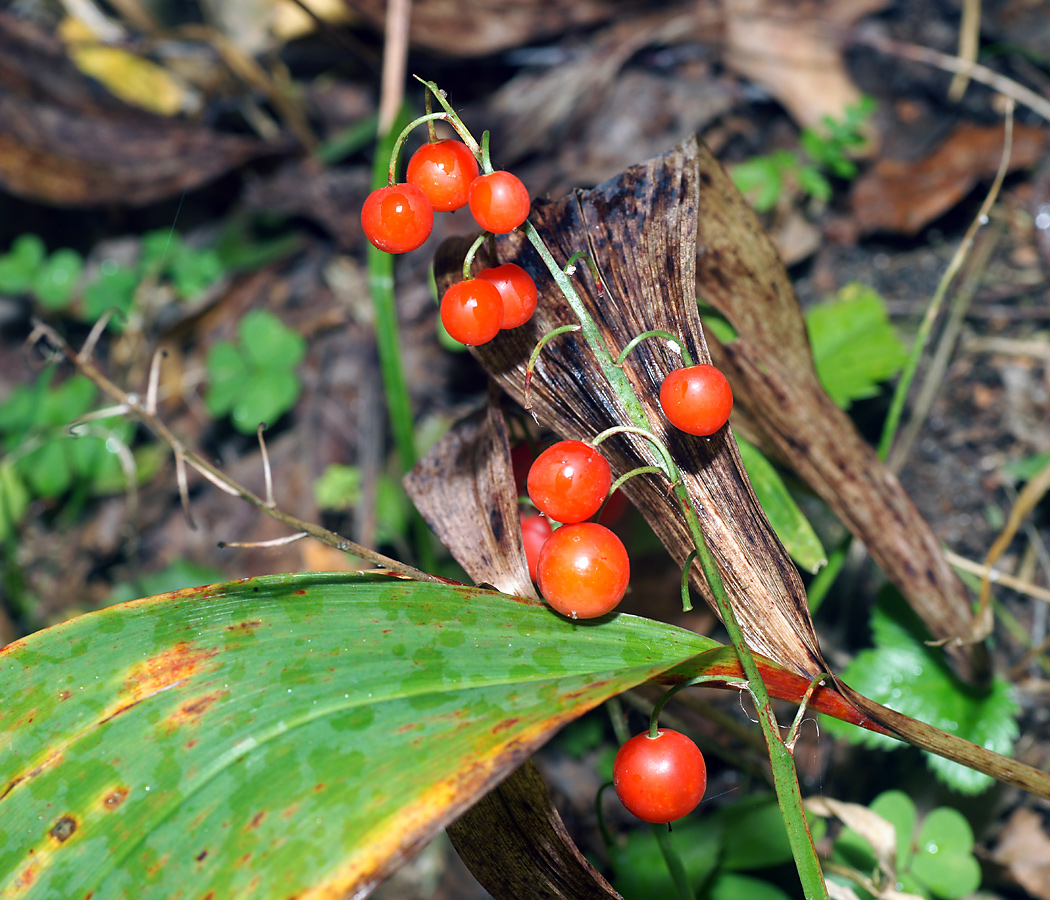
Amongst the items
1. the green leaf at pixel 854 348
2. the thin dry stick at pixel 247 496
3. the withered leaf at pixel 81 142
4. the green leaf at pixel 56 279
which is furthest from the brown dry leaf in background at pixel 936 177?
the green leaf at pixel 56 279

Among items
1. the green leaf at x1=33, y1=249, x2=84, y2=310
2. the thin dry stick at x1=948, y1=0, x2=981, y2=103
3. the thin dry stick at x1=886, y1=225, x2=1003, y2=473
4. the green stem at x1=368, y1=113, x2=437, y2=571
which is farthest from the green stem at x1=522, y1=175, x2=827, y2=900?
the green leaf at x1=33, y1=249, x2=84, y2=310

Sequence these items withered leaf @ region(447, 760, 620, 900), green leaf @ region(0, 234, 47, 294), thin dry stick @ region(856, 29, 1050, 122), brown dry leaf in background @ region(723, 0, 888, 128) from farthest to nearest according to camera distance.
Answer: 1. green leaf @ region(0, 234, 47, 294)
2. brown dry leaf in background @ region(723, 0, 888, 128)
3. thin dry stick @ region(856, 29, 1050, 122)
4. withered leaf @ region(447, 760, 620, 900)

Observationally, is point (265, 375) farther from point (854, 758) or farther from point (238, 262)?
point (854, 758)

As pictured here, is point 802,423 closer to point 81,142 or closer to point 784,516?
point 784,516

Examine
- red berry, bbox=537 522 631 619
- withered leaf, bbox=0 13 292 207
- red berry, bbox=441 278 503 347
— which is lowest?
red berry, bbox=537 522 631 619

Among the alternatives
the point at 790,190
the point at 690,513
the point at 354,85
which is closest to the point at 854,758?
the point at 690,513

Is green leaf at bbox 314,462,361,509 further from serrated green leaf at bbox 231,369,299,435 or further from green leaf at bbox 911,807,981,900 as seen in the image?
green leaf at bbox 911,807,981,900

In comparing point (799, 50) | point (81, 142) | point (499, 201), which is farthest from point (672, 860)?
point (81, 142)

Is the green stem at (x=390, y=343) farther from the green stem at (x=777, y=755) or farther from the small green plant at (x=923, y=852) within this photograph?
the small green plant at (x=923, y=852)
